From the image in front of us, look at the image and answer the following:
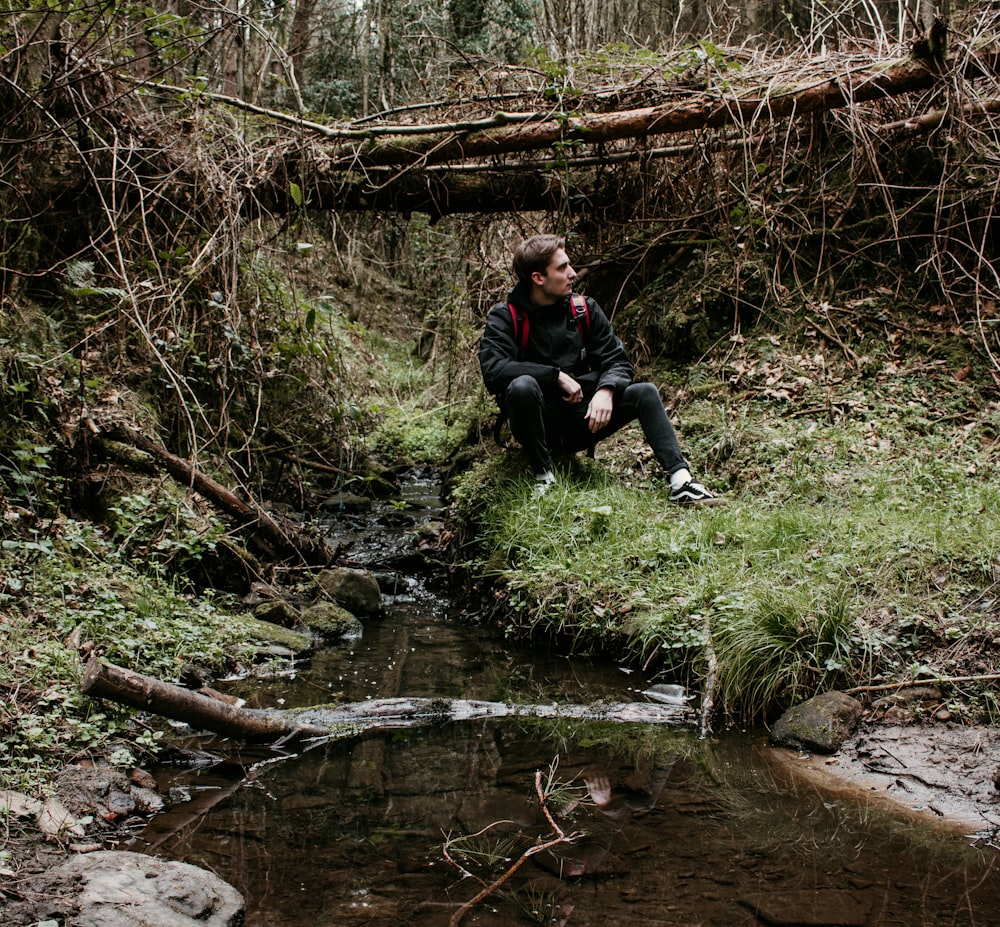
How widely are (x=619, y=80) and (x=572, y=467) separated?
355cm

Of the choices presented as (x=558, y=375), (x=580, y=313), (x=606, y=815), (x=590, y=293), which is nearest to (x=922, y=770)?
(x=606, y=815)

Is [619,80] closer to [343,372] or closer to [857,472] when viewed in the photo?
[343,372]

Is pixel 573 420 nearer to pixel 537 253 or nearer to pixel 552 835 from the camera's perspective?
pixel 537 253

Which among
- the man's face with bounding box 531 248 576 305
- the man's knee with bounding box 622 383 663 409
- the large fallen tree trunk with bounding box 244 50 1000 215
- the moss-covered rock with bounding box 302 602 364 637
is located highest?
the large fallen tree trunk with bounding box 244 50 1000 215

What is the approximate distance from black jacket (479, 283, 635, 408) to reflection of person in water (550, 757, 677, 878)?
307 centimetres

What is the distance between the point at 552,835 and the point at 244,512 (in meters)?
3.60

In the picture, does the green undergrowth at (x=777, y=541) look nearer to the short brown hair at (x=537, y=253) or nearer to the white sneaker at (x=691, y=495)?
the white sneaker at (x=691, y=495)

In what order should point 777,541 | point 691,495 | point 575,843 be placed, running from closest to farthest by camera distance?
point 575,843, point 777,541, point 691,495

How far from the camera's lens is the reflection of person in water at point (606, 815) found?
240cm

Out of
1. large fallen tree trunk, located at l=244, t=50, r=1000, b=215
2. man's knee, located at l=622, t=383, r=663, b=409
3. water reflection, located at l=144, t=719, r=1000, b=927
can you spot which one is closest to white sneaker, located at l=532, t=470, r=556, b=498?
man's knee, located at l=622, t=383, r=663, b=409

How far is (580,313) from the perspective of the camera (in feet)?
18.8

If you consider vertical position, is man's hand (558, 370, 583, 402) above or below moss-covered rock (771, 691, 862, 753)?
above

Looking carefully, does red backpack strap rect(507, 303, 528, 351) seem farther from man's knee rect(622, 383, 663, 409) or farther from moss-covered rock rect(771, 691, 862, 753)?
moss-covered rock rect(771, 691, 862, 753)

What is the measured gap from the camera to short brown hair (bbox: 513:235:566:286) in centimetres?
546
